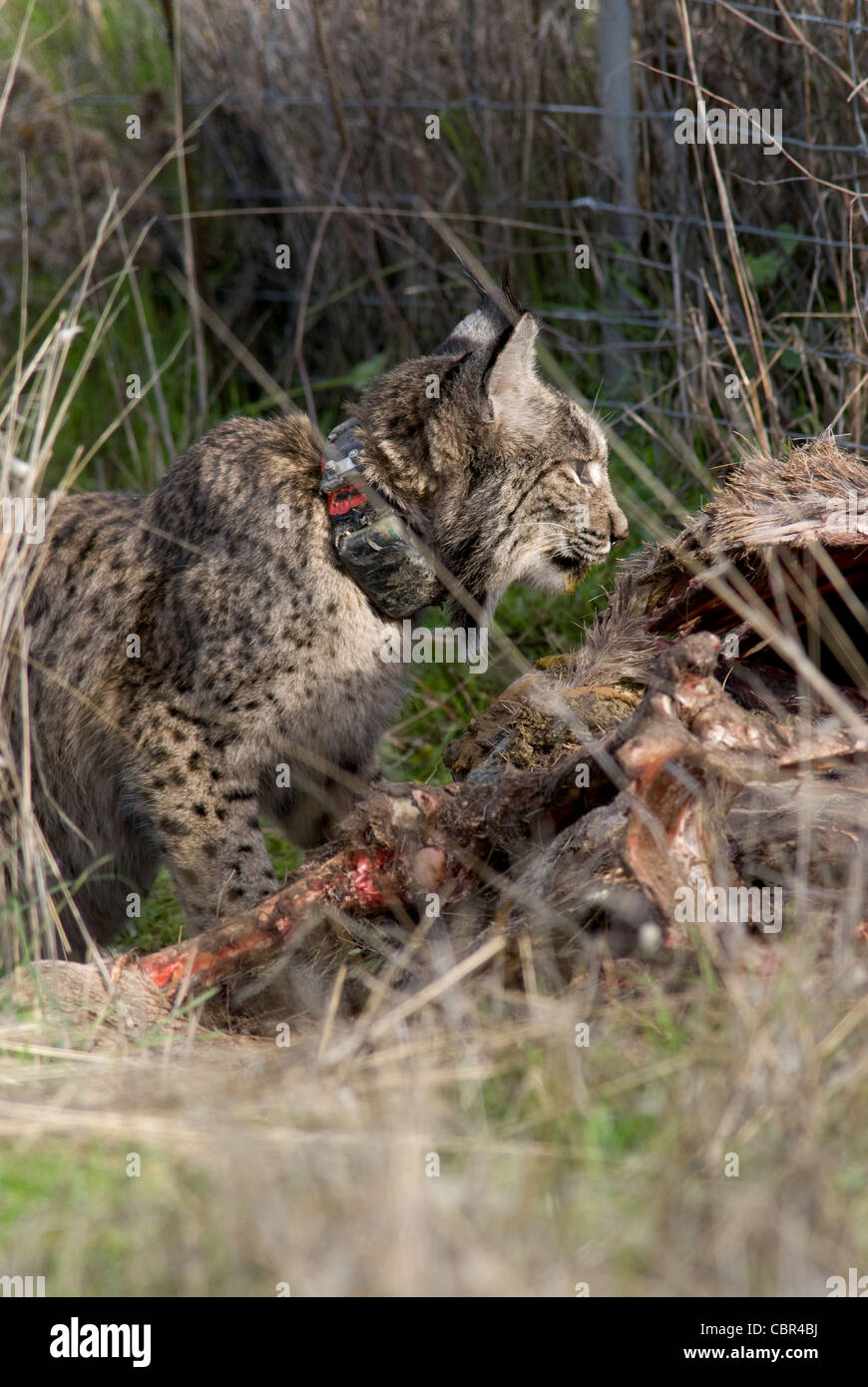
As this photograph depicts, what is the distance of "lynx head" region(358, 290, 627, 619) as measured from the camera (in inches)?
144

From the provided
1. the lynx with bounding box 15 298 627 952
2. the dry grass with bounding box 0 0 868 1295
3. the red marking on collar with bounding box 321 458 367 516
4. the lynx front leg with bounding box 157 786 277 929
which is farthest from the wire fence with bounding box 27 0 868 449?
the lynx front leg with bounding box 157 786 277 929

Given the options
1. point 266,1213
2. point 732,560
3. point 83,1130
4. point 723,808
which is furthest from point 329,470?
point 266,1213

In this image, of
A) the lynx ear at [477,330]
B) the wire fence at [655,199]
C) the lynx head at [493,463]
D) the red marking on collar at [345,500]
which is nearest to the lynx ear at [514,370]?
the lynx head at [493,463]

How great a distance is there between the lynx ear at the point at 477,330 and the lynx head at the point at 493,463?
19mm

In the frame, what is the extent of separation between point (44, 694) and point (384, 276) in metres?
3.24

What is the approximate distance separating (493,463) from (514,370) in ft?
0.80

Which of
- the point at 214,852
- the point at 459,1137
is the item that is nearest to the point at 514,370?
the point at 214,852

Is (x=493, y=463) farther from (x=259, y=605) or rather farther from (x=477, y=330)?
(x=259, y=605)

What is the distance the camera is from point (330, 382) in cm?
577

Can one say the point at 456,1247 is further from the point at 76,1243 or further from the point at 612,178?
the point at 612,178

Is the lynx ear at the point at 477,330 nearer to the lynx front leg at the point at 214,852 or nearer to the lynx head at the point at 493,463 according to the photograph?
the lynx head at the point at 493,463

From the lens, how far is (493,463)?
3.70 meters

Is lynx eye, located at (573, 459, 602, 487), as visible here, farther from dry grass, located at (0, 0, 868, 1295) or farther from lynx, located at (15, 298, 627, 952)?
dry grass, located at (0, 0, 868, 1295)

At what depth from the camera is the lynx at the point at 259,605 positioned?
3.54 m
